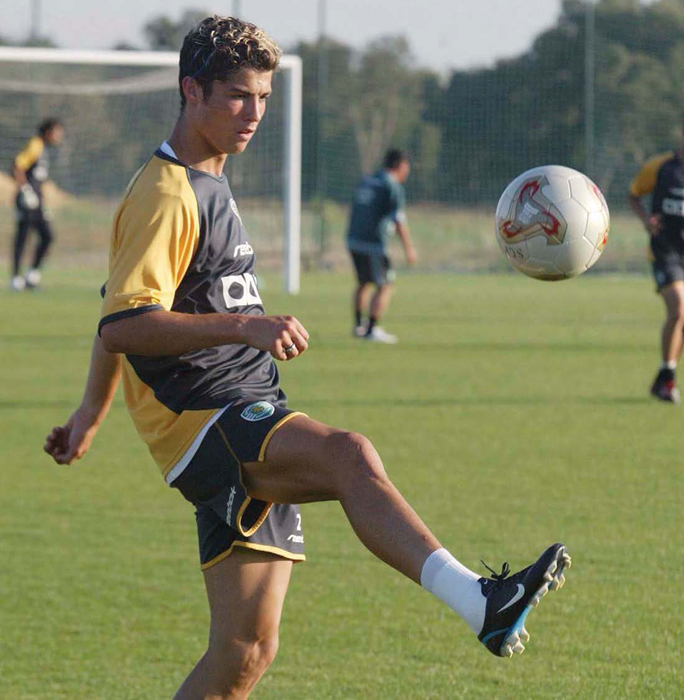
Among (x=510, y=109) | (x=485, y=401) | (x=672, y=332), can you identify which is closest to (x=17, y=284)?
(x=510, y=109)

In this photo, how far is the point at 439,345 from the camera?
16.3 metres

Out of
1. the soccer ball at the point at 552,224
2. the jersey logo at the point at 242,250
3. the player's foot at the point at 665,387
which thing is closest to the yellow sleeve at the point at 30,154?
the player's foot at the point at 665,387

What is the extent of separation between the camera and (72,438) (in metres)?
Result: 4.08

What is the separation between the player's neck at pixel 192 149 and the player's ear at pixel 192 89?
7cm

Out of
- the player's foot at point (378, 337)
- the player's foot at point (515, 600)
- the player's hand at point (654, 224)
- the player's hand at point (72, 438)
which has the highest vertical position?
the player's hand at point (654, 224)

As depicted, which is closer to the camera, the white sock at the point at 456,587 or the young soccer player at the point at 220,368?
the white sock at the point at 456,587

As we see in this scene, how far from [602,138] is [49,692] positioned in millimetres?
28975

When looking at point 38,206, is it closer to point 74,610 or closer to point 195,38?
point 74,610

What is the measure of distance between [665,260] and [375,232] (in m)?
6.31

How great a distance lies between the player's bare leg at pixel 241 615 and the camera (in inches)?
142

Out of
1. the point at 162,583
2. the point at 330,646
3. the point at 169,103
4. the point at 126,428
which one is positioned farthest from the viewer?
the point at 169,103

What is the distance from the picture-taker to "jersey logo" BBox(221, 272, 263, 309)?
3.72m

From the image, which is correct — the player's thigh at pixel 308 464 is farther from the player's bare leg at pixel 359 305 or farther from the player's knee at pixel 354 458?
the player's bare leg at pixel 359 305

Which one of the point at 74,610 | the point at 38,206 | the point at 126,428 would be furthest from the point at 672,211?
the point at 38,206
